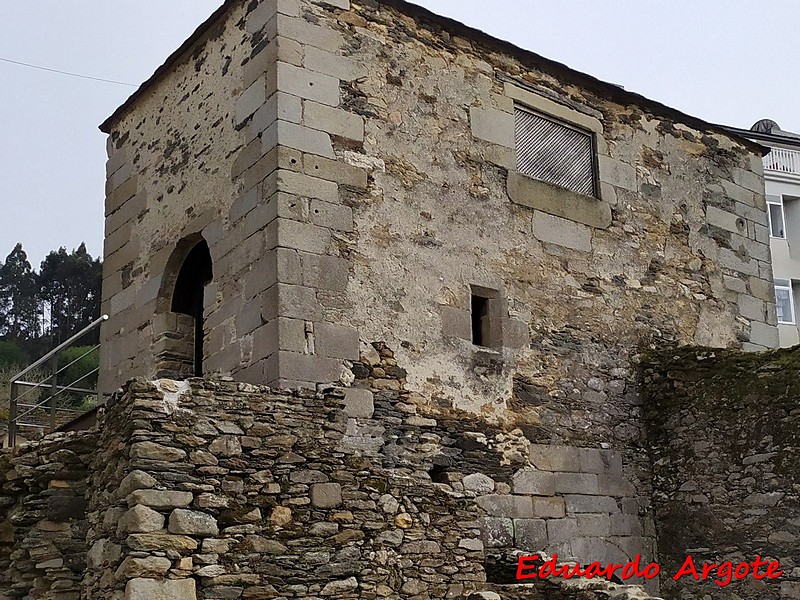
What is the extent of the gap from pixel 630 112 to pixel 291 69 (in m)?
3.91

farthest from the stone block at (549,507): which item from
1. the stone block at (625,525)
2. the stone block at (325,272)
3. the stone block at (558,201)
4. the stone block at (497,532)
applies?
the stone block at (558,201)

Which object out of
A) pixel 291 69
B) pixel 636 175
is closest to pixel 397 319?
pixel 291 69

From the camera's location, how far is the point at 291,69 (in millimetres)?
8016

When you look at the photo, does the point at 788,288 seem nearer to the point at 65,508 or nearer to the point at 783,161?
the point at 783,161

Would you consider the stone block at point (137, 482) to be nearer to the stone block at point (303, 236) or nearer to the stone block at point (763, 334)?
the stone block at point (303, 236)

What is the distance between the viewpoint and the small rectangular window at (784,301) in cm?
2239

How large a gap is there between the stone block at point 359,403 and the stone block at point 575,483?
6.38ft

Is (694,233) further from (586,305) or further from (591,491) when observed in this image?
(591,491)

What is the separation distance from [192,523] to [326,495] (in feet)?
3.39

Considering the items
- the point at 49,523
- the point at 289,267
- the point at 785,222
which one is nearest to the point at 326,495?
the point at 289,267

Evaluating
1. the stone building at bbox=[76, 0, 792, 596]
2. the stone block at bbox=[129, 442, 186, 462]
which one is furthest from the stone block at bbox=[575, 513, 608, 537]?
the stone block at bbox=[129, 442, 186, 462]

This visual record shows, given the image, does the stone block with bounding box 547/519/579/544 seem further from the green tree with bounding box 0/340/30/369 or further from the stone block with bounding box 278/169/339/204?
the green tree with bounding box 0/340/30/369

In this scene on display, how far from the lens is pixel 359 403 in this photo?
7.59m

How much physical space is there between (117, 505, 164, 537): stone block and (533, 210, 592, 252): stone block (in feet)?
14.2
